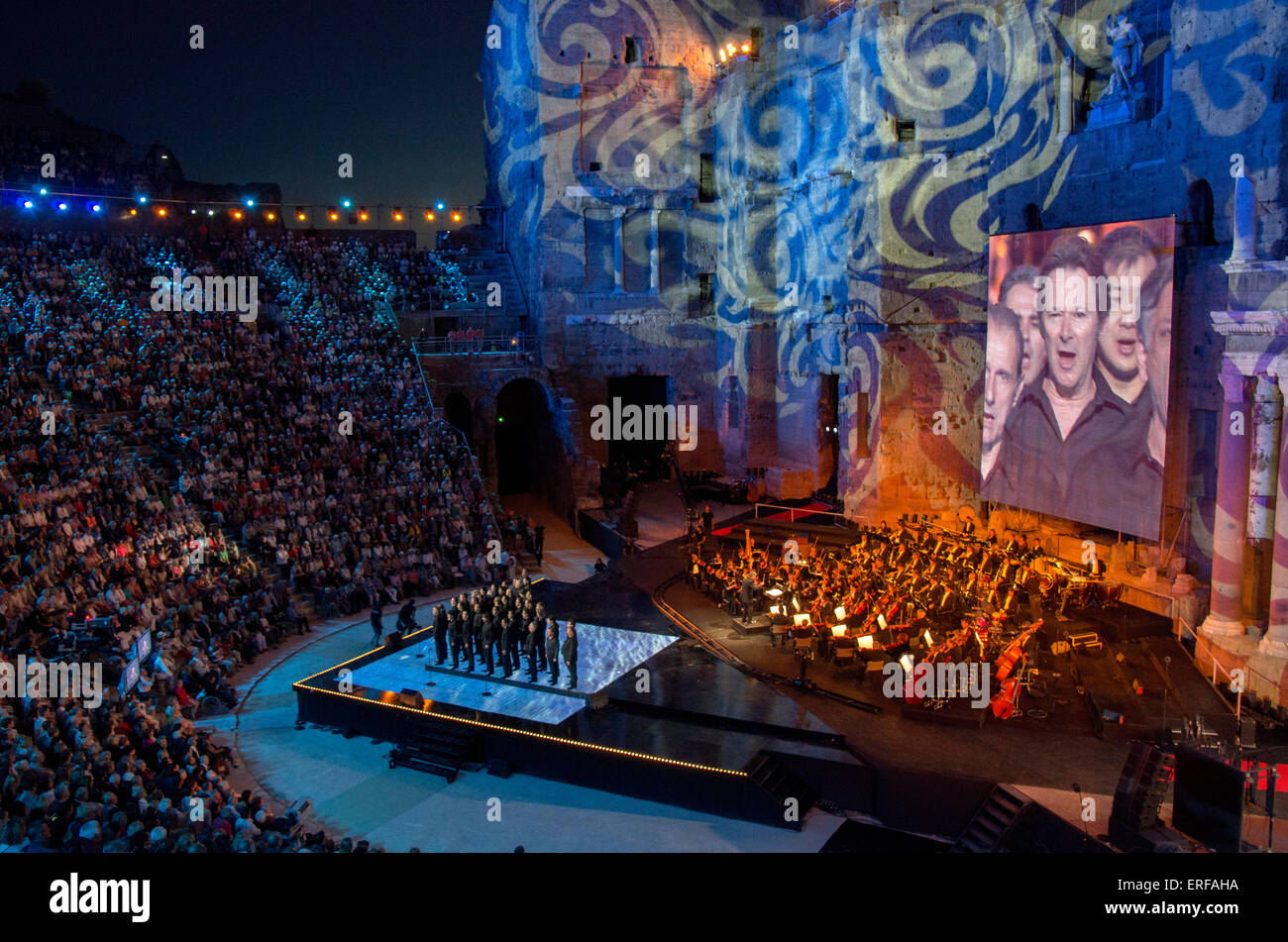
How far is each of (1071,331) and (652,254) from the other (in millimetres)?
18970

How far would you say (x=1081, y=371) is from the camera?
2447 centimetres

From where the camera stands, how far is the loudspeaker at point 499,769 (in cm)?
1884

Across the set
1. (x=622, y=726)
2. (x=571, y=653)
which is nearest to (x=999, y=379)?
(x=571, y=653)

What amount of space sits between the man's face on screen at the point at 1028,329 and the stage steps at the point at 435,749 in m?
16.0

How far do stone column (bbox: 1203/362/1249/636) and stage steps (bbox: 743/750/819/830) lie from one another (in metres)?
9.23

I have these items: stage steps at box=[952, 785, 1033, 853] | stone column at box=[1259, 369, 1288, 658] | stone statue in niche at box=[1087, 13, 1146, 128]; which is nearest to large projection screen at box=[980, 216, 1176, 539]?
stone statue in niche at box=[1087, 13, 1146, 128]

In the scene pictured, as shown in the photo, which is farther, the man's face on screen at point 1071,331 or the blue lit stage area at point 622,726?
the man's face on screen at point 1071,331

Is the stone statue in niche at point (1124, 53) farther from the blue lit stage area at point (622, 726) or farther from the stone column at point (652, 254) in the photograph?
the stone column at point (652, 254)

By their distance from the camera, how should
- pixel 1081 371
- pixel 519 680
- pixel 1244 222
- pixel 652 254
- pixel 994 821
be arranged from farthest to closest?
pixel 652 254 → pixel 1081 371 → pixel 519 680 → pixel 1244 222 → pixel 994 821
